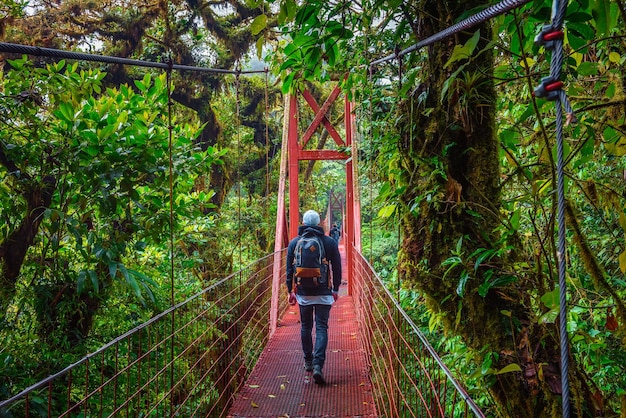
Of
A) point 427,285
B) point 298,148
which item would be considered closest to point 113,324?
point 427,285

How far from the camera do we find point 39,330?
2.04 m

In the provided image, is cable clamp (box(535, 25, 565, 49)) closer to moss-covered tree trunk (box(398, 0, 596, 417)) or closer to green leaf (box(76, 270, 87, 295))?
moss-covered tree trunk (box(398, 0, 596, 417))

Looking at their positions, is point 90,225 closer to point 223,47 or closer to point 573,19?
point 573,19

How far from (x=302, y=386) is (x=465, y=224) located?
1.58 m

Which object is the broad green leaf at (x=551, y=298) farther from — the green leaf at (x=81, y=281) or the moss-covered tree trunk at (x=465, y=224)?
the green leaf at (x=81, y=281)

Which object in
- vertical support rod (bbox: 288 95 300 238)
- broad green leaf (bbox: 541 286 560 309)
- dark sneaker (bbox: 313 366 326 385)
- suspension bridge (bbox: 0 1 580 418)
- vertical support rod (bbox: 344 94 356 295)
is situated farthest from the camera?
vertical support rod (bbox: 288 95 300 238)

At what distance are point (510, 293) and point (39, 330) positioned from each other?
1900mm

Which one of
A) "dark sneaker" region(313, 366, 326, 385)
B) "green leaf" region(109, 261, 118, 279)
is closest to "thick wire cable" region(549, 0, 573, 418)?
"green leaf" region(109, 261, 118, 279)

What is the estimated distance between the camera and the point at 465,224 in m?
1.57

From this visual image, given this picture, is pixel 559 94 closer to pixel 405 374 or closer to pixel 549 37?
pixel 549 37

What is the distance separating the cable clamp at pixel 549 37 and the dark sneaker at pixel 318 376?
2.38 m

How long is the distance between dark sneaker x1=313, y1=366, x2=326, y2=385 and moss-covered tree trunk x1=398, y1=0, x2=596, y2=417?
3.90 ft

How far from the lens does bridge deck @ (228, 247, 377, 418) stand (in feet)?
7.71

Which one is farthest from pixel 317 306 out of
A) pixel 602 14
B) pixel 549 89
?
pixel 549 89
